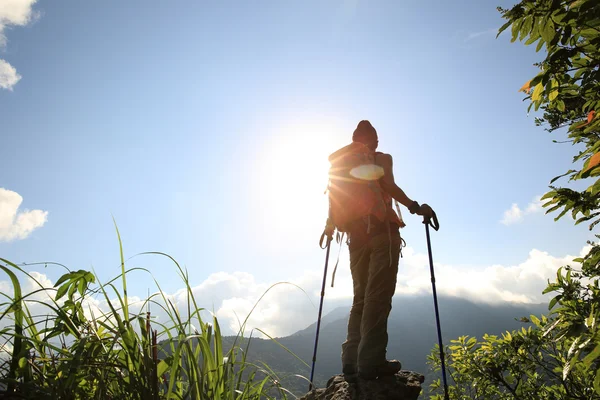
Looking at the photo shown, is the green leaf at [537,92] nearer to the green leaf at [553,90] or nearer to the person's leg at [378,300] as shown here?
the green leaf at [553,90]

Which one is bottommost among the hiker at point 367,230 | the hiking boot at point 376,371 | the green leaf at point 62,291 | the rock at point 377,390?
the rock at point 377,390

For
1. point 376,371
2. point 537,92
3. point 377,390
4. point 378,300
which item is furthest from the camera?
point 378,300

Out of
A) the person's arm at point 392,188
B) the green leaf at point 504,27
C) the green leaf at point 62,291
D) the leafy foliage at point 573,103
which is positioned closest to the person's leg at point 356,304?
the person's arm at point 392,188

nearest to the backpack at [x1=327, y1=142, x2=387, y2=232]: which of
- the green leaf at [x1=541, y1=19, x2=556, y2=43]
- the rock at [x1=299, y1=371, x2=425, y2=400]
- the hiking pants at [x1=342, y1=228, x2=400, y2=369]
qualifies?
the hiking pants at [x1=342, y1=228, x2=400, y2=369]

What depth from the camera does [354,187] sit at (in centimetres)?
516

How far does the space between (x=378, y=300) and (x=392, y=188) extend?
1.65 m

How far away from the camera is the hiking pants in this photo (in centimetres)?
439

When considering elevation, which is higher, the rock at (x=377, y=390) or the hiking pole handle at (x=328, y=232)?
the hiking pole handle at (x=328, y=232)

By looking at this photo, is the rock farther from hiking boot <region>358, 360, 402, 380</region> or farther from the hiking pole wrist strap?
the hiking pole wrist strap

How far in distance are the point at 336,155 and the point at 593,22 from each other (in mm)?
3666

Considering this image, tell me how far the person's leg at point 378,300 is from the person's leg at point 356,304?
290mm

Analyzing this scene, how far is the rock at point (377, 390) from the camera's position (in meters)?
4.03

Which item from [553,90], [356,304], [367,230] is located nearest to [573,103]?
[553,90]

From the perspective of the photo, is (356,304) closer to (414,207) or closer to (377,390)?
(377,390)
